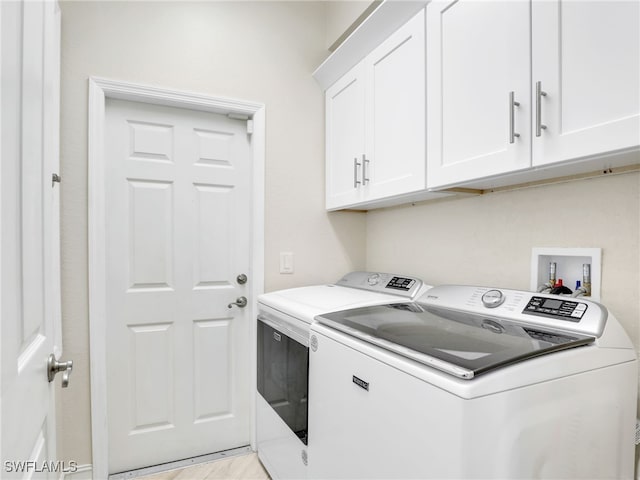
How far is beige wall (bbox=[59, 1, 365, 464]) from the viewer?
69.3 inches

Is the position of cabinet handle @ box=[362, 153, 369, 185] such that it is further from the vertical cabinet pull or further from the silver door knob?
the silver door knob

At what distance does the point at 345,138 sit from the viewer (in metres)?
2.04

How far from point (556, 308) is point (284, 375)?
111cm

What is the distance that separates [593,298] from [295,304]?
1.11 meters

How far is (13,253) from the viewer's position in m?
0.63

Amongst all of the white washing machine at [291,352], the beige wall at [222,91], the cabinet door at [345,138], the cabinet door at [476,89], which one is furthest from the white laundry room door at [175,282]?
the cabinet door at [476,89]

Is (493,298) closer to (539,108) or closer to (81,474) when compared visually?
(539,108)

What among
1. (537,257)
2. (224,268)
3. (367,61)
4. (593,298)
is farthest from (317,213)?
(593,298)

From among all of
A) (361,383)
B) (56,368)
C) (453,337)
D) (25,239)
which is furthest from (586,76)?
(56,368)

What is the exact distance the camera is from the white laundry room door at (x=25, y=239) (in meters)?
0.58

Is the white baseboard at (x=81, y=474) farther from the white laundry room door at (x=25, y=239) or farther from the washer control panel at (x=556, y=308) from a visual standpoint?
the washer control panel at (x=556, y=308)

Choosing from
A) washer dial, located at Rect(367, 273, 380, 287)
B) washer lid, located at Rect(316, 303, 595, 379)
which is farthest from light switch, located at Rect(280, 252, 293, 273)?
washer lid, located at Rect(316, 303, 595, 379)

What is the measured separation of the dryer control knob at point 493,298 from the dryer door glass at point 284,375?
2.24 ft

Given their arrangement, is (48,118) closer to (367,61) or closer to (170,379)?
(367,61)
